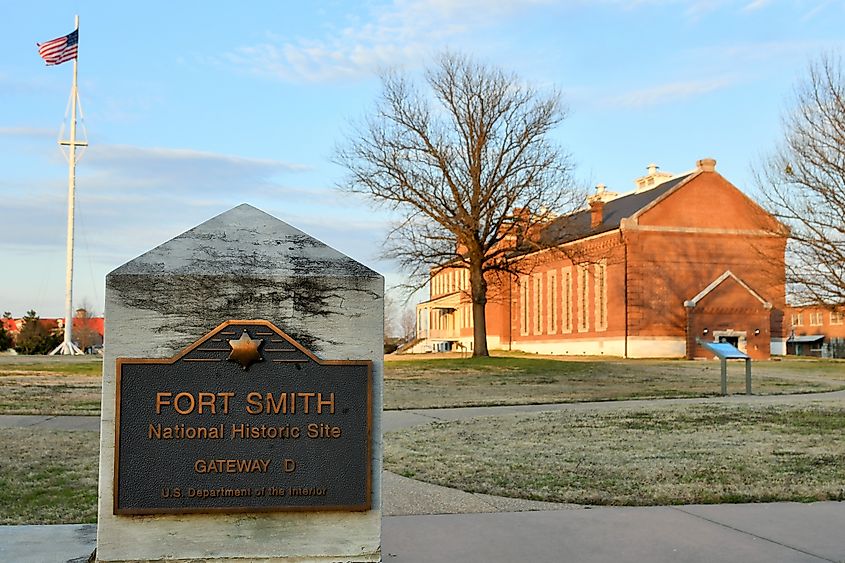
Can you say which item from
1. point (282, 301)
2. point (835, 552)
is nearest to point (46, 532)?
point (282, 301)

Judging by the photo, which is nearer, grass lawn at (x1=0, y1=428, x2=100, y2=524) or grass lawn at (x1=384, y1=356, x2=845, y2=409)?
grass lawn at (x1=0, y1=428, x2=100, y2=524)

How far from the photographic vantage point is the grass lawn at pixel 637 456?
24.5 ft

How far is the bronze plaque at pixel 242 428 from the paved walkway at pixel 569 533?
71 centimetres

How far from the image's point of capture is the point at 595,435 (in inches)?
462

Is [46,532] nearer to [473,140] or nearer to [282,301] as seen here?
[282,301]

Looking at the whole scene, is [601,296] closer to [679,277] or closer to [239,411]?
[679,277]

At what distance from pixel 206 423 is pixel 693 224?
5427 centimetres

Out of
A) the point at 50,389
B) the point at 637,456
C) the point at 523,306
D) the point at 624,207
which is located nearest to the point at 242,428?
the point at 637,456

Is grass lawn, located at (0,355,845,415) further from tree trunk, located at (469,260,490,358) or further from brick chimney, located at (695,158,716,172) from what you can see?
brick chimney, located at (695,158,716,172)

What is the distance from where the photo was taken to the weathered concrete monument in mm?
4379

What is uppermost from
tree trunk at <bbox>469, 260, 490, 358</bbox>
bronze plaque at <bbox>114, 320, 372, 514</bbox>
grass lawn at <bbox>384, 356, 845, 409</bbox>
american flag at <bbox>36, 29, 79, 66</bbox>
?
american flag at <bbox>36, 29, 79, 66</bbox>

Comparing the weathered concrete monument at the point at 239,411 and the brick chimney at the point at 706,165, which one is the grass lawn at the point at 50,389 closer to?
the weathered concrete monument at the point at 239,411

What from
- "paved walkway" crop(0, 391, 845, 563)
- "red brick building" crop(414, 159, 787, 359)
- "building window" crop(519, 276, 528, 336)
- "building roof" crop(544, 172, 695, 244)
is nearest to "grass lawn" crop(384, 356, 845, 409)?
"paved walkway" crop(0, 391, 845, 563)

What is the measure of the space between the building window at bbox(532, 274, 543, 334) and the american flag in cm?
3639
